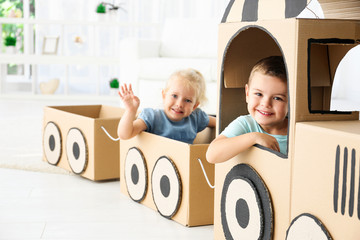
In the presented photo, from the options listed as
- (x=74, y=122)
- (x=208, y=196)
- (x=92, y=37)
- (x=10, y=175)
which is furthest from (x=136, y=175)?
(x=92, y=37)

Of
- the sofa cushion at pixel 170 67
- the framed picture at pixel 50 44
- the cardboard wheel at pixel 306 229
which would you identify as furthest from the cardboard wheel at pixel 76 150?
the framed picture at pixel 50 44

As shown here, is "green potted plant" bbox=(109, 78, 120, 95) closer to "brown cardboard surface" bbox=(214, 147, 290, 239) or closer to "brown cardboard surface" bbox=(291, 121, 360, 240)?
"brown cardboard surface" bbox=(214, 147, 290, 239)

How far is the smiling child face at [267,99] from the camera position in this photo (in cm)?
104

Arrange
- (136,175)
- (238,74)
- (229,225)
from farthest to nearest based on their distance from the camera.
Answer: (136,175), (238,74), (229,225)

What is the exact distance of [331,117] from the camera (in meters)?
0.90

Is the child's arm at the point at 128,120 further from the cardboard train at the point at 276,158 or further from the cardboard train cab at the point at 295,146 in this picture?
the cardboard train cab at the point at 295,146

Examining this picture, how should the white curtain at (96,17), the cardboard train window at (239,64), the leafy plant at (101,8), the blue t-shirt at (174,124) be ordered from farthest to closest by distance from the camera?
1. the white curtain at (96,17)
2. the leafy plant at (101,8)
3. the blue t-shirt at (174,124)
4. the cardboard train window at (239,64)

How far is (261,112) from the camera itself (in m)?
1.07

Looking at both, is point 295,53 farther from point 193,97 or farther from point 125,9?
point 125,9

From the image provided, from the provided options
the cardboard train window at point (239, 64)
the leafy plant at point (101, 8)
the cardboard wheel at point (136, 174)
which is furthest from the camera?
the leafy plant at point (101, 8)

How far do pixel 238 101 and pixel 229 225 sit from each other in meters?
0.33

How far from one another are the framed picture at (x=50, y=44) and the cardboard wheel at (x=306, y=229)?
155 inches

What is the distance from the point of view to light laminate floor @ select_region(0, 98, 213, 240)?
121cm

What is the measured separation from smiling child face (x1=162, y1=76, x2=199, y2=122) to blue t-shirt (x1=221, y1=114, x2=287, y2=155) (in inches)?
17.7
